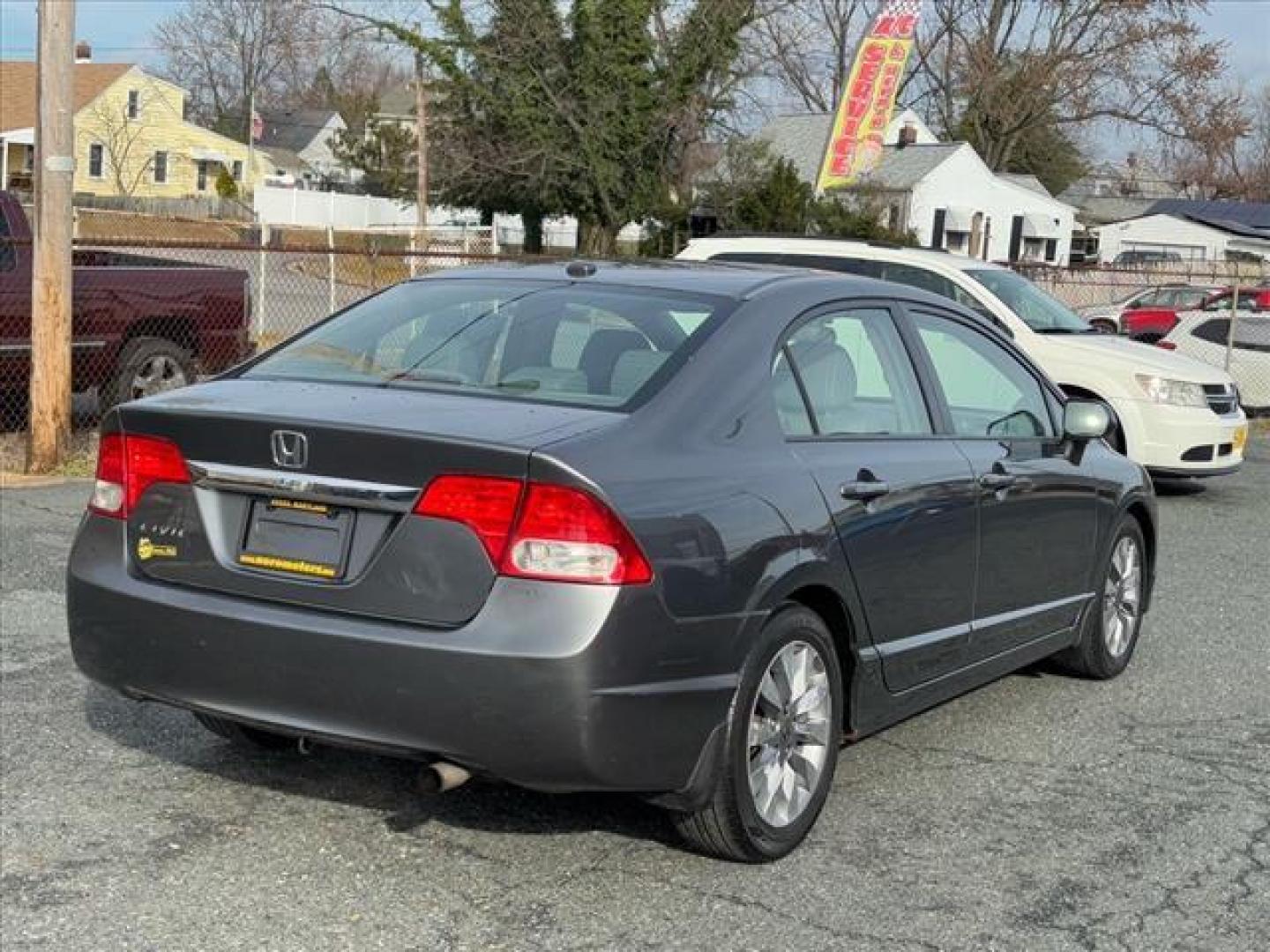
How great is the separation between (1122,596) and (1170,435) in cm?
591

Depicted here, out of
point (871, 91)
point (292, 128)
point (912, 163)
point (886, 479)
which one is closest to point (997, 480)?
point (886, 479)

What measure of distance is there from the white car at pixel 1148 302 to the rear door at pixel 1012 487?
2162 centimetres

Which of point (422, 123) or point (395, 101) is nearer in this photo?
point (422, 123)

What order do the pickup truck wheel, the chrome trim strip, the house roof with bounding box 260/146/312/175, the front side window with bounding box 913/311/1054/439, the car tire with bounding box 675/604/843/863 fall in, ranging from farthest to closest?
the house roof with bounding box 260/146/312/175
the pickup truck wheel
the front side window with bounding box 913/311/1054/439
the car tire with bounding box 675/604/843/863
the chrome trim strip

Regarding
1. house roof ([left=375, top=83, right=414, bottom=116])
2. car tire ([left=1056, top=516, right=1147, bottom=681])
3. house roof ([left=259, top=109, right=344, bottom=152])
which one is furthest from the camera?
house roof ([left=375, top=83, right=414, bottom=116])

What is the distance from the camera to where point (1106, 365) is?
12.6 meters

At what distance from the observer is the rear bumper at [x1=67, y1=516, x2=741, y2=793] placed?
3945 mm

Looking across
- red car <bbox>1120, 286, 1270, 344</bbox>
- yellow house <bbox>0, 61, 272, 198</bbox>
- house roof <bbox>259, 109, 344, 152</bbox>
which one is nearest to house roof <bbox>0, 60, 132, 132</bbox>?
yellow house <bbox>0, 61, 272, 198</bbox>

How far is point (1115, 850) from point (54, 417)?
8660mm

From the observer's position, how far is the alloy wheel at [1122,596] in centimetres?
680

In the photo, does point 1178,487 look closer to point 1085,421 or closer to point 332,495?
point 1085,421

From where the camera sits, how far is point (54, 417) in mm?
11438

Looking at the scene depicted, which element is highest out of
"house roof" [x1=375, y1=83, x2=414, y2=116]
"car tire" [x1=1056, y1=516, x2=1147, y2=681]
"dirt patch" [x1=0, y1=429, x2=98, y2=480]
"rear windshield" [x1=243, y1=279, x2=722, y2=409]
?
"house roof" [x1=375, y1=83, x2=414, y2=116]

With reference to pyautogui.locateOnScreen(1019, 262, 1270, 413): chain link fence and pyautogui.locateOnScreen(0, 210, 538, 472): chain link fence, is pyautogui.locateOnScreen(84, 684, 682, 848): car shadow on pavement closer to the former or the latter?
pyautogui.locateOnScreen(0, 210, 538, 472): chain link fence
